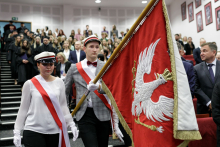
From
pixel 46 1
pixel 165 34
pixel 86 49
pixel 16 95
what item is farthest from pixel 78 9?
pixel 165 34

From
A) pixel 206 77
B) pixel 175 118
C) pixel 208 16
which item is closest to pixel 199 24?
pixel 208 16

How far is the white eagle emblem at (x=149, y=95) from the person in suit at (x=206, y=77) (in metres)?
2.18

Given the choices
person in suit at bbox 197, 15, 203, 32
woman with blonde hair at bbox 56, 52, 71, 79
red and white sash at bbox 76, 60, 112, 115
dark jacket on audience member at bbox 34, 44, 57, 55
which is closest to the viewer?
red and white sash at bbox 76, 60, 112, 115

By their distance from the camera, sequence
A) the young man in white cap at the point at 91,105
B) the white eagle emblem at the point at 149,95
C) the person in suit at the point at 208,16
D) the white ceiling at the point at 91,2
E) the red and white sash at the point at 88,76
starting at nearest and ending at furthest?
the white eagle emblem at the point at 149,95 < the young man in white cap at the point at 91,105 < the red and white sash at the point at 88,76 < the person in suit at the point at 208,16 < the white ceiling at the point at 91,2

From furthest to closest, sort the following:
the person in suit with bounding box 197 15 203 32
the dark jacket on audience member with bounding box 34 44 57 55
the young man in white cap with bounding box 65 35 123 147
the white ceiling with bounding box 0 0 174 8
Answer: the white ceiling with bounding box 0 0 174 8
the person in suit with bounding box 197 15 203 32
the dark jacket on audience member with bounding box 34 44 57 55
the young man in white cap with bounding box 65 35 123 147

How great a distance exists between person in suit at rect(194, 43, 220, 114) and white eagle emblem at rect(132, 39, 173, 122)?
218cm

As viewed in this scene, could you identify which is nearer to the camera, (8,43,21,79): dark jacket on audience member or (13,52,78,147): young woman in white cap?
(13,52,78,147): young woman in white cap

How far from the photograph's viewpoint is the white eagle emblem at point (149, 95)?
5.27 feet

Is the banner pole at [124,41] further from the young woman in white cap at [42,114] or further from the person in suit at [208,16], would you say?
the person in suit at [208,16]

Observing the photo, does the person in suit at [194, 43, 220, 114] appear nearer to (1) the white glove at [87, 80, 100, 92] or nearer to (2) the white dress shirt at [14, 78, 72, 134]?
(1) the white glove at [87, 80, 100, 92]

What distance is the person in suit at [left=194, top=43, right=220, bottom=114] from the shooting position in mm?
3772

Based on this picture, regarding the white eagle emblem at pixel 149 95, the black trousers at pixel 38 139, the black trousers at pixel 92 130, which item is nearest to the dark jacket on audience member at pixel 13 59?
the black trousers at pixel 38 139

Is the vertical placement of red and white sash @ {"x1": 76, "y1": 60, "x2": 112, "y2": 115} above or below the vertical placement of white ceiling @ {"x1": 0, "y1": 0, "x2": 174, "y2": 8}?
below

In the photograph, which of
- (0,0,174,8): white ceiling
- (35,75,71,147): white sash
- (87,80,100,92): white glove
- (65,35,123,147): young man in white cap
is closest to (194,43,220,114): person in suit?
(65,35,123,147): young man in white cap
